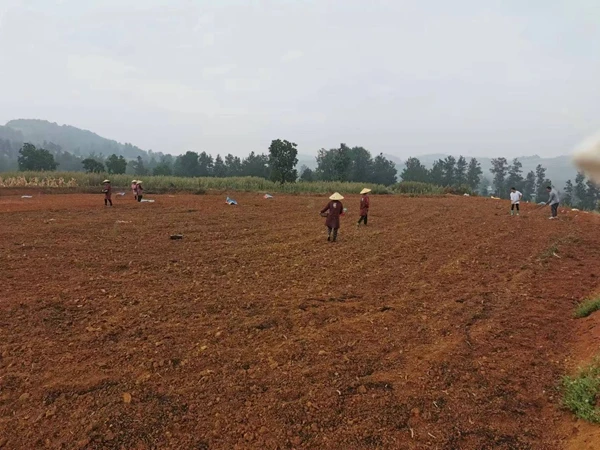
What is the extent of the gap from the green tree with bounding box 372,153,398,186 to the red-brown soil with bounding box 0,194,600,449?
56662mm

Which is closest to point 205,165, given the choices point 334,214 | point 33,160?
point 33,160

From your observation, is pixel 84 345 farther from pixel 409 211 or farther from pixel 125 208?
pixel 409 211

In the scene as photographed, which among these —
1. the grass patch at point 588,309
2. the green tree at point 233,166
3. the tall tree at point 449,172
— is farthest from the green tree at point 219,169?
the grass patch at point 588,309

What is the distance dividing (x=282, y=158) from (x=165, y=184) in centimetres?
935

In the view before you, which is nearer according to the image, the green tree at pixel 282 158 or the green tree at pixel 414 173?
the green tree at pixel 282 158

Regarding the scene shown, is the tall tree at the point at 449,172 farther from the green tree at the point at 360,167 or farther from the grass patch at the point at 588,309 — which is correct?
the grass patch at the point at 588,309

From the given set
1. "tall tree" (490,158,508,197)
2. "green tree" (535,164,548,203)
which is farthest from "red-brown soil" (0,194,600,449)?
"tall tree" (490,158,508,197)

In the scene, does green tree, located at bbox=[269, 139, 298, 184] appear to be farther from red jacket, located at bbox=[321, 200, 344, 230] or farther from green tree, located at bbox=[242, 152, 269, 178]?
green tree, located at bbox=[242, 152, 269, 178]

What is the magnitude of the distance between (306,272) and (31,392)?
4.63 metres

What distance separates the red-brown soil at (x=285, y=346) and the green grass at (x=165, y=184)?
64.2ft

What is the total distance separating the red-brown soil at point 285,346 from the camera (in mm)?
3148

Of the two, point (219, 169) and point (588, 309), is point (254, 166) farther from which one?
point (588, 309)

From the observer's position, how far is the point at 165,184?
29.2 m

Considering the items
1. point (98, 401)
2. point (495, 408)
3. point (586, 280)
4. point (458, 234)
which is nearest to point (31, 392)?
point (98, 401)
